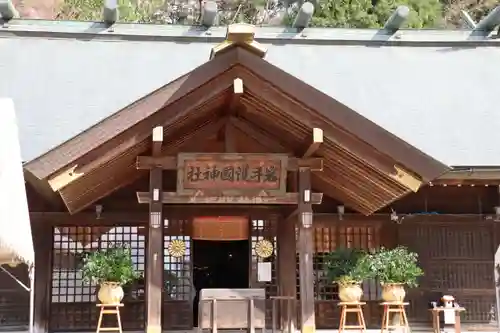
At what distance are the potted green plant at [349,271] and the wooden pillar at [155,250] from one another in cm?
241

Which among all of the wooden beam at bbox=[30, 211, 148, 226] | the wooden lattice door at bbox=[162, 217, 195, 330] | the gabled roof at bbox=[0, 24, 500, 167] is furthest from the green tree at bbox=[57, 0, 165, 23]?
the wooden lattice door at bbox=[162, 217, 195, 330]

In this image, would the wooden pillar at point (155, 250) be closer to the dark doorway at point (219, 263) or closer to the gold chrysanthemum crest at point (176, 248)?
the gold chrysanthemum crest at point (176, 248)

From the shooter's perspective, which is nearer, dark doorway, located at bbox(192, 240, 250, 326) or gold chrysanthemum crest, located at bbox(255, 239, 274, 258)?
gold chrysanthemum crest, located at bbox(255, 239, 274, 258)

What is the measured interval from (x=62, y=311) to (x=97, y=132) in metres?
4.31

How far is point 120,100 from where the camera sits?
1133 cm

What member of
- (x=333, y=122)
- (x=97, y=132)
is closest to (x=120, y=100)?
(x=97, y=132)

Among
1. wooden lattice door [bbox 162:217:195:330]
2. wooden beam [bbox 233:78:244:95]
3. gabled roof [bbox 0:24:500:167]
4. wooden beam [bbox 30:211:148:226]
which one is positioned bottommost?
wooden lattice door [bbox 162:217:195:330]

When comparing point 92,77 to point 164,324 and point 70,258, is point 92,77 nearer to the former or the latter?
point 70,258

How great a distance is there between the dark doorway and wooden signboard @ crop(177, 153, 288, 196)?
556 cm

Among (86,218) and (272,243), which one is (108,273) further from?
(272,243)

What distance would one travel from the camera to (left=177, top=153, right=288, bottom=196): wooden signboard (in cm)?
803

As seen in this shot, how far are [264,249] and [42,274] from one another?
3589 millimetres

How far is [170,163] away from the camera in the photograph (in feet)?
26.3

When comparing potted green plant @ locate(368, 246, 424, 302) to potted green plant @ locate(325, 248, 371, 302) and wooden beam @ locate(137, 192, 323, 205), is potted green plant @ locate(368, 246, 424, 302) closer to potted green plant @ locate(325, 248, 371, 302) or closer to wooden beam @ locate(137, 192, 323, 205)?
potted green plant @ locate(325, 248, 371, 302)
